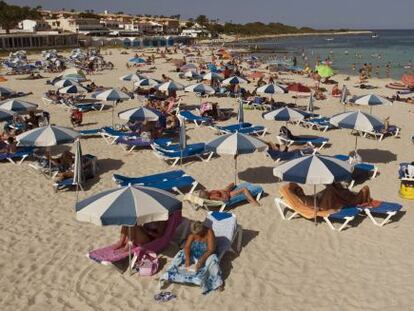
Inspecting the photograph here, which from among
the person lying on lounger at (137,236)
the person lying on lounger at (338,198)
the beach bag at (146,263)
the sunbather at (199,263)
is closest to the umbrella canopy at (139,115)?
the person lying on lounger at (338,198)

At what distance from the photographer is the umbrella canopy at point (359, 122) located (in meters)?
10.9

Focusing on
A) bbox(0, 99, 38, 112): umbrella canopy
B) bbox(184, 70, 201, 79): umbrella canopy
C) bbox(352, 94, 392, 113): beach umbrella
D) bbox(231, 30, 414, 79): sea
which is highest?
bbox(352, 94, 392, 113): beach umbrella

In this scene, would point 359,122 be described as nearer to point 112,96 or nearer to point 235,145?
point 235,145

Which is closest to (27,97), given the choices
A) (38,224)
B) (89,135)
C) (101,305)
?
(89,135)

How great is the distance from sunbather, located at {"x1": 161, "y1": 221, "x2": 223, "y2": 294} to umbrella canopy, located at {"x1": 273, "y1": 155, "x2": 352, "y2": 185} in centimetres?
205

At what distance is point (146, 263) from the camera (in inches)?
271

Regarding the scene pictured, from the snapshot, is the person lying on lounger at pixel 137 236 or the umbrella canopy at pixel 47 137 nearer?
the person lying on lounger at pixel 137 236

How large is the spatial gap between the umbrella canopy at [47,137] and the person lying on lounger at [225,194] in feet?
11.5

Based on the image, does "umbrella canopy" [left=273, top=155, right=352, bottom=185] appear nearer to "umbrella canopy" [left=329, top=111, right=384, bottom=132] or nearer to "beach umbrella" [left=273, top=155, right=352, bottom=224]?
"beach umbrella" [left=273, top=155, right=352, bottom=224]

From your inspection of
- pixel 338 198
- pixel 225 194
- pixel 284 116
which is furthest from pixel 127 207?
pixel 284 116

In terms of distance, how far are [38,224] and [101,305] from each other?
312cm

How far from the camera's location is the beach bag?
680 centimetres

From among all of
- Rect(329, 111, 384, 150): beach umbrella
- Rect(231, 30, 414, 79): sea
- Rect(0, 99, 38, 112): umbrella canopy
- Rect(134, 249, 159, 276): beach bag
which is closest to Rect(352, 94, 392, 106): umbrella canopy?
Rect(329, 111, 384, 150): beach umbrella

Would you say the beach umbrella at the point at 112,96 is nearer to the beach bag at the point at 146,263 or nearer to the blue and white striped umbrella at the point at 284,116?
the blue and white striped umbrella at the point at 284,116
